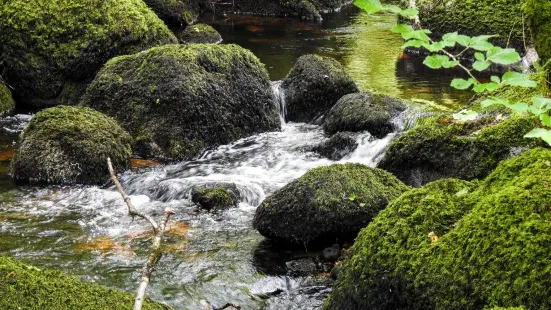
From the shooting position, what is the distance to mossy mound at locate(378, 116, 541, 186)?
6.07m

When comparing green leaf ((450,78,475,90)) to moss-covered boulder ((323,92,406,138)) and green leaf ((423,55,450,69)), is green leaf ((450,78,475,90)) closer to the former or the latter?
green leaf ((423,55,450,69))

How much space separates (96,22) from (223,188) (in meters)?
5.39

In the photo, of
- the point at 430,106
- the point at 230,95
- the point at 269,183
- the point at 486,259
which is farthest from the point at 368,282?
the point at 430,106

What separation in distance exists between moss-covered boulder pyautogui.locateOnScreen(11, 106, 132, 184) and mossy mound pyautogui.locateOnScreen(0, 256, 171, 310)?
4.90 metres

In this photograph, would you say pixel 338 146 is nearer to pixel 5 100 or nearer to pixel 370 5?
pixel 5 100

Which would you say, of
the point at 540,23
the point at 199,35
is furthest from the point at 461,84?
the point at 199,35

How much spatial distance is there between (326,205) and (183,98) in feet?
13.6

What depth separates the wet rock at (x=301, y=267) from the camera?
18.9ft

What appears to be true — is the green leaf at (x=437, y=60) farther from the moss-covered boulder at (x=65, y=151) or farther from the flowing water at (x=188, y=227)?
the moss-covered boulder at (x=65, y=151)

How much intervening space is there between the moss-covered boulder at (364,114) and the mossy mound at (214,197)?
9.21 feet

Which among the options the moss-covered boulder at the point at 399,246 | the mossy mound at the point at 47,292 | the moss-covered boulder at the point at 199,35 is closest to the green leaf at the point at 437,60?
the moss-covered boulder at the point at 399,246

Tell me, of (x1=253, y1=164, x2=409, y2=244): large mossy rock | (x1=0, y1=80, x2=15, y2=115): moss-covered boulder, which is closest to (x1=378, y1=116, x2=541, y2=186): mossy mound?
(x1=253, y1=164, x2=409, y2=244): large mossy rock

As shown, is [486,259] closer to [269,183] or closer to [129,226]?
[129,226]

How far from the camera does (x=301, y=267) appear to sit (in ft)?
19.1
